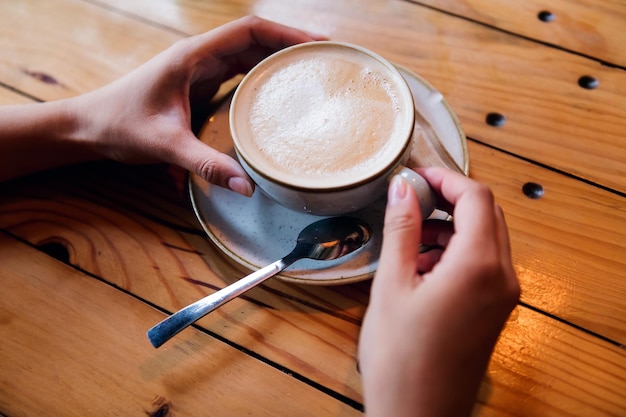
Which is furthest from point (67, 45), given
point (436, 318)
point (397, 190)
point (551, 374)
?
point (551, 374)

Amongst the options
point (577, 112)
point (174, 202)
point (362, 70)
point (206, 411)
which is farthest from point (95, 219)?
point (577, 112)

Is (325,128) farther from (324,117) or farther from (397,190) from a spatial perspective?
(397,190)

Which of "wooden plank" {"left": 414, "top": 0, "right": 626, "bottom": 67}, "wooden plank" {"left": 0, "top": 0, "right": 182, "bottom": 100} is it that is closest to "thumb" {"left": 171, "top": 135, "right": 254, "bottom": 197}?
"wooden plank" {"left": 0, "top": 0, "right": 182, "bottom": 100}

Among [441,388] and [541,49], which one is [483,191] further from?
[541,49]

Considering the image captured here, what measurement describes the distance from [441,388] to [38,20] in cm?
103

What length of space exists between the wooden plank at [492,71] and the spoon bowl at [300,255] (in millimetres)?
282

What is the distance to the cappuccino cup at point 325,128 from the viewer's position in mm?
660

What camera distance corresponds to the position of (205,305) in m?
0.68

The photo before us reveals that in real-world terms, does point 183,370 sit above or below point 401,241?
below

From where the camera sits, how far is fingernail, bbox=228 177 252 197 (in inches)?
28.0

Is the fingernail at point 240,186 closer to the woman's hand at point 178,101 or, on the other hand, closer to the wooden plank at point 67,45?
the woman's hand at point 178,101

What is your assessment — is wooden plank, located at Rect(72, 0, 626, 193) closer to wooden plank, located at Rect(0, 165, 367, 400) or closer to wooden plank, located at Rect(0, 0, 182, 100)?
wooden plank, located at Rect(0, 0, 182, 100)

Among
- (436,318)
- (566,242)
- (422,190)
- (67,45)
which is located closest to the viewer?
(436,318)

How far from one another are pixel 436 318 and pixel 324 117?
1.08ft
